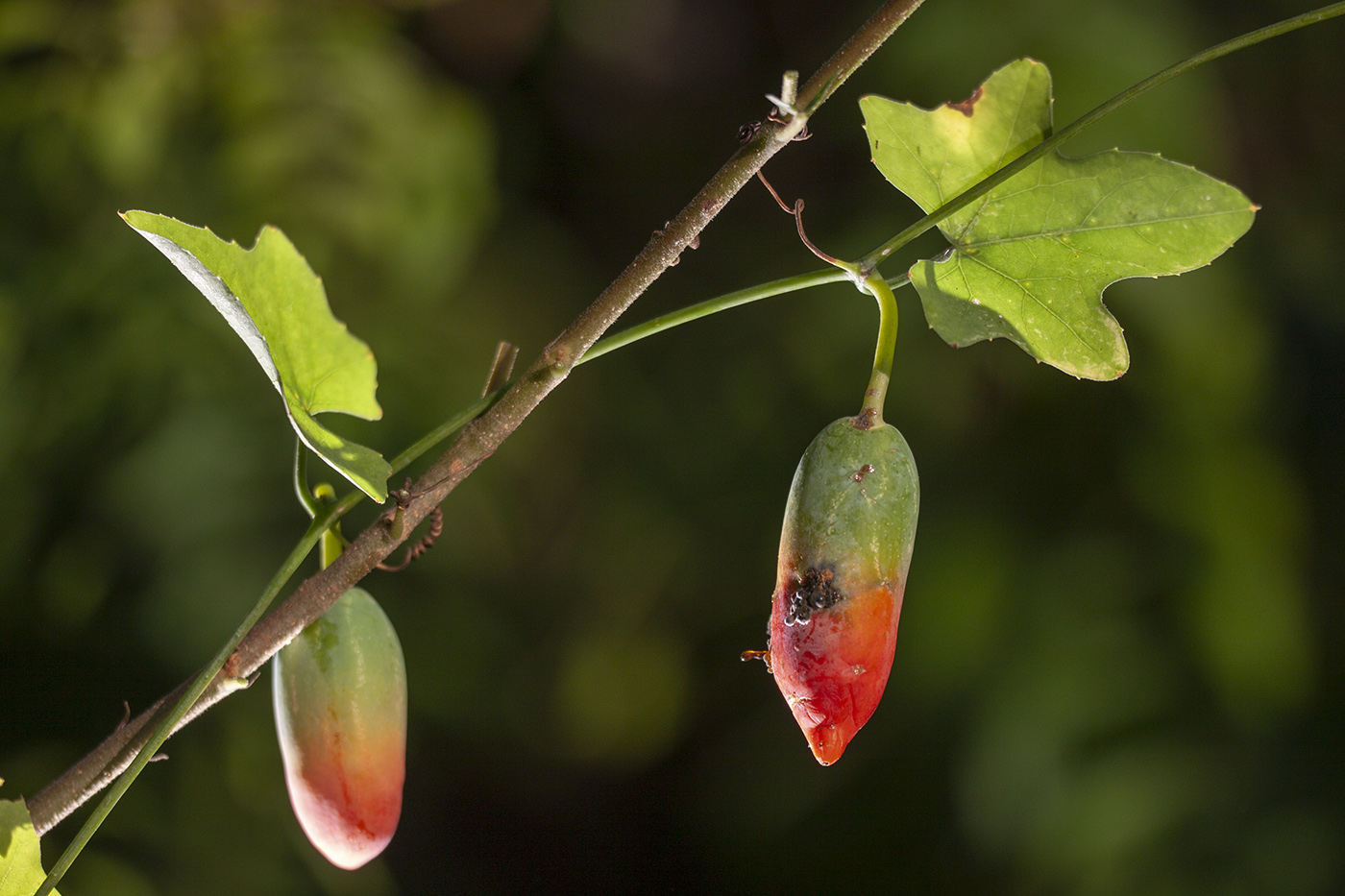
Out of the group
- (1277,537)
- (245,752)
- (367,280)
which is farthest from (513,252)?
(1277,537)

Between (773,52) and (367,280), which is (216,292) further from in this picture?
(773,52)

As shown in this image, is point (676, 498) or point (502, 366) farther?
point (676, 498)

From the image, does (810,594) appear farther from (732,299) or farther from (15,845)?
(15,845)

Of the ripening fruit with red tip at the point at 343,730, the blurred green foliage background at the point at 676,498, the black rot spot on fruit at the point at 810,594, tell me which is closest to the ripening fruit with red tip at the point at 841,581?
the black rot spot on fruit at the point at 810,594

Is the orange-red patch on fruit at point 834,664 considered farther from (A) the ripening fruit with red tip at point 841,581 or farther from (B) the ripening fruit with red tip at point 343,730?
(B) the ripening fruit with red tip at point 343,730

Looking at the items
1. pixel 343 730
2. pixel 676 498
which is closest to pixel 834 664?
pixel 343 730
